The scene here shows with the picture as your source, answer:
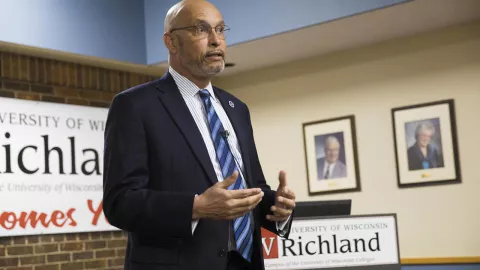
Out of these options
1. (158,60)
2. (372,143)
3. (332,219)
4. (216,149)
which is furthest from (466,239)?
(216,149)

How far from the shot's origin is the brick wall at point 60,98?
4738 millimetres

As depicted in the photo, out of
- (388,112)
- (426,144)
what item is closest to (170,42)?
(426,144)

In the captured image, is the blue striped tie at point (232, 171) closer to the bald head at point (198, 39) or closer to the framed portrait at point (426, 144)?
the bald head at point (198, 39)

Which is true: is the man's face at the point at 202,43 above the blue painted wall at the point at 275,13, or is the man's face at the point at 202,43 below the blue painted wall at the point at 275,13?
below

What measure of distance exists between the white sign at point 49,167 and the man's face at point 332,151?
1747 mm

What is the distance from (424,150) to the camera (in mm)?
4770

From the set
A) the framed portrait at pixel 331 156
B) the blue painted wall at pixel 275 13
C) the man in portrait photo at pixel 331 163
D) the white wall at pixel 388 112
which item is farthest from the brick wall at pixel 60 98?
the man in portrait photo at pixel 331 163

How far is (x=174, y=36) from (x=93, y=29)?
11.4 ft

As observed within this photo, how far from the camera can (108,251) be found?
532 cm

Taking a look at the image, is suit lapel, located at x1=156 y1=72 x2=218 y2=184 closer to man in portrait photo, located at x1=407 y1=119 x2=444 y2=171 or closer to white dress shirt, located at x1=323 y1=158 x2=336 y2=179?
man in portrait photo, located at x1=407 y1=119 x2=444 y2=171

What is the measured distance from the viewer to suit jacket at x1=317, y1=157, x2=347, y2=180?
5191 mm

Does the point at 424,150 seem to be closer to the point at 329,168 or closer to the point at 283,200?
the point at 329,168

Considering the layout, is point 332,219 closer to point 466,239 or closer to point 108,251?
point 466,239

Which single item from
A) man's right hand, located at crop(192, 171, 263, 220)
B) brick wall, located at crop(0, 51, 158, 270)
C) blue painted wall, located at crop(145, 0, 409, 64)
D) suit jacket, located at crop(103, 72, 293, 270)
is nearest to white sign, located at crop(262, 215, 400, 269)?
blue painted wall, located at crop(145, 0, 409, 64)
